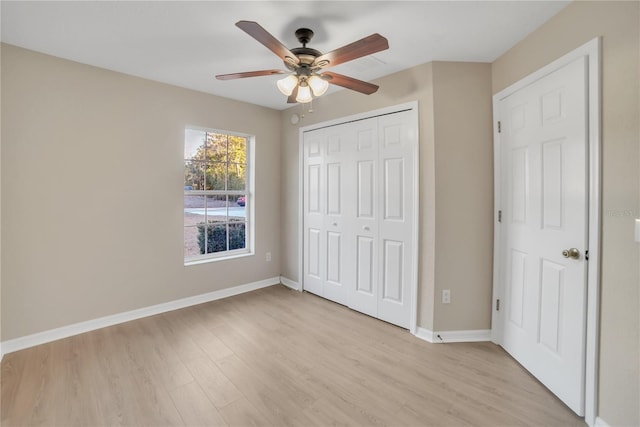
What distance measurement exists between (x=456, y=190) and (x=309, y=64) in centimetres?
162

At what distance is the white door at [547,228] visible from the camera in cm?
169

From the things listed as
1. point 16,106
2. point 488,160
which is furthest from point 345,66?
point 16,106

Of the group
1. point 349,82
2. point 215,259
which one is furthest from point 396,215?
point 215,259

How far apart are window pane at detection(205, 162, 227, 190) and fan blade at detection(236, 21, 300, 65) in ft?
6.93

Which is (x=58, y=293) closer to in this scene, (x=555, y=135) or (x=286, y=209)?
(x=286, y=209)

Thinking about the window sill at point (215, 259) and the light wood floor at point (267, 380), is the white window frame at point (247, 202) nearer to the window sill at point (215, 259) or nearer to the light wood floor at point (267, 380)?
→ the window sill at point (215, 259)

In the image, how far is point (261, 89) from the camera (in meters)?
3.20

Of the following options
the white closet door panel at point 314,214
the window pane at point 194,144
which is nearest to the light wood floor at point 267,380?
the white closet door panel at point 314,214

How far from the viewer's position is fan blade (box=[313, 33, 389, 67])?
60.1 inches

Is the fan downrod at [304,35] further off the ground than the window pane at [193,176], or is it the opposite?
the fan downrod at [304,35]

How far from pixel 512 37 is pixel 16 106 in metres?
3.91

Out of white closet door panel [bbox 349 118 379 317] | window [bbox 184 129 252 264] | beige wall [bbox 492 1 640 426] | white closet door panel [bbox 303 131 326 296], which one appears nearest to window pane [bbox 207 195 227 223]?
window [bbox 184 129 252 264]

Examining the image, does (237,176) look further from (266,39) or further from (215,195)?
(266,39)

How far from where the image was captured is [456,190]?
8.19ft
